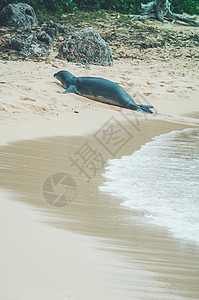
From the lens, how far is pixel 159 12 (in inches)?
592

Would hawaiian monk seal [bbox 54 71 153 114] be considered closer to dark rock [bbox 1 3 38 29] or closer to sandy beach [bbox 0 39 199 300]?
sandy beach [bbox 0 39 199 300]

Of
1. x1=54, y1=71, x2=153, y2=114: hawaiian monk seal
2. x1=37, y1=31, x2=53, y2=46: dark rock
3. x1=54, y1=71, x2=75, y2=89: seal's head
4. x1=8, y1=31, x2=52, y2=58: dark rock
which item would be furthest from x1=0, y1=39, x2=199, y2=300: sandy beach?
x1=37, y1=31, x2=53, y2=46: dark rock

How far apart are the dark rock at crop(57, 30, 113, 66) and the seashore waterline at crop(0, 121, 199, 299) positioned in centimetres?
638

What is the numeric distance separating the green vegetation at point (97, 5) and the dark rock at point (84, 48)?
4.70 meters

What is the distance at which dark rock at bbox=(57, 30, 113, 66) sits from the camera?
920 centimetres

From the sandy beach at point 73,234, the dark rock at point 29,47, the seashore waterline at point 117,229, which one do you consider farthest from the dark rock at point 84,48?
the seashore waterline at point 117,229

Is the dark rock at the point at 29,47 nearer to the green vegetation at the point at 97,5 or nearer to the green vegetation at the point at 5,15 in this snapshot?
the green vegetation at the point at 5,15

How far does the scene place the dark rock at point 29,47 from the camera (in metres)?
Answer: 9.12

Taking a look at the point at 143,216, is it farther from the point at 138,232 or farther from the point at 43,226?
the point at 43,226

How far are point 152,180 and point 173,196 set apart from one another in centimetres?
37

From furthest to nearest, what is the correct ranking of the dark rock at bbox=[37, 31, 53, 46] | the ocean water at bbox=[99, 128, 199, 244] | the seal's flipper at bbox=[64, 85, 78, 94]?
the dark rock at bbox=[37, 31, 53, 46] < the seal's flipper at bbox=[64, 85, 78, 94] < the ocean water at bbox=[99, 128, 199, 244]

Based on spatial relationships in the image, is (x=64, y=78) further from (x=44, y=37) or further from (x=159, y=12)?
(x=159, y=12)

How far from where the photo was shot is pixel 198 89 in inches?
338

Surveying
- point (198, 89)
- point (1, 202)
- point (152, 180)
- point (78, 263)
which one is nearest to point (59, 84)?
point (198, 89)
